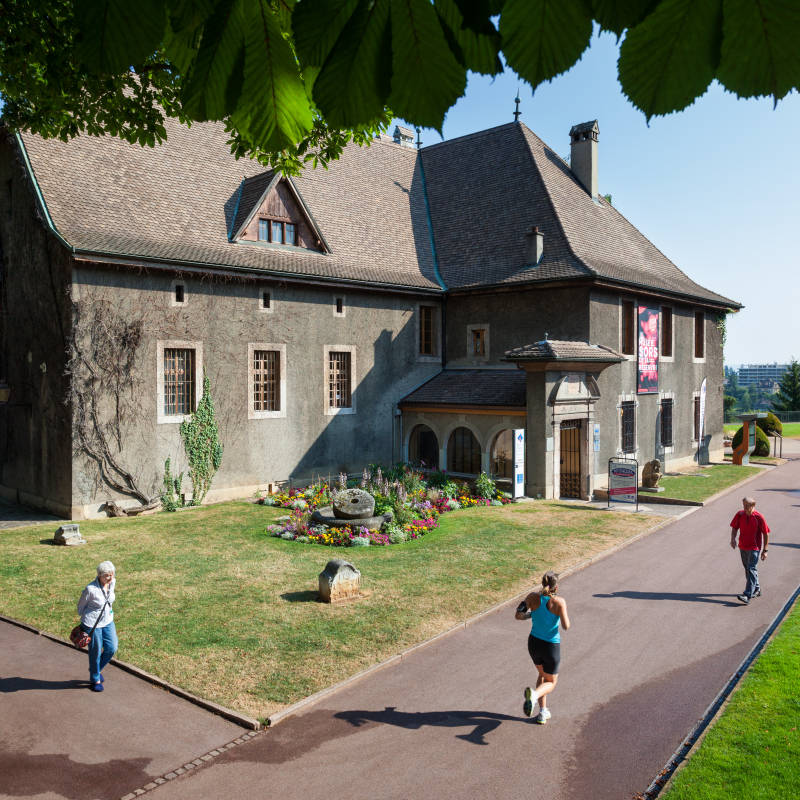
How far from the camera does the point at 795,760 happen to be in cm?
672

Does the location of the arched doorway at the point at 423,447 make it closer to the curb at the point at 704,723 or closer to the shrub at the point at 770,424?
the curb at the point at 704,723

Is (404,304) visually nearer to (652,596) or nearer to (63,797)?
(652,596)

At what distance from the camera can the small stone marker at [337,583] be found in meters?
11.9

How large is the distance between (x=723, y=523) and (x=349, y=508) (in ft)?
34.5

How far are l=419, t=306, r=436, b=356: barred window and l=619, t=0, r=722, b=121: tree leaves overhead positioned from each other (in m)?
25.6

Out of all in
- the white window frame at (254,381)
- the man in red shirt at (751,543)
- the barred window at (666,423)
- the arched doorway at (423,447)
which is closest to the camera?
the man in red shirt at (751,543)

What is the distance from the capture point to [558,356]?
21000 millimetres

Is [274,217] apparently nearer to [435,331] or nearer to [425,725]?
[435,331]

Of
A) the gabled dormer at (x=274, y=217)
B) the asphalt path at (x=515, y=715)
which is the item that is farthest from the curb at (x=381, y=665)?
the gabled dormer at (x=274, y=217)

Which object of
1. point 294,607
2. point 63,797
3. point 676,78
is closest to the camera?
point 676,78

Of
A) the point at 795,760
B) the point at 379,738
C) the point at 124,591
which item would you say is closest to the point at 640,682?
the point at 795,760

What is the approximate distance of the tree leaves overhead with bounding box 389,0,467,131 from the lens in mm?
1482

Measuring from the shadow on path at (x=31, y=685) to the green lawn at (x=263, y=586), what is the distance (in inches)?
32.7

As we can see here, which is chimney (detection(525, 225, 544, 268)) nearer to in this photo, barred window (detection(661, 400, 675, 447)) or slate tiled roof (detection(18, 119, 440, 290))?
slate tiled roof (detection(18, 119, 440, 290))
